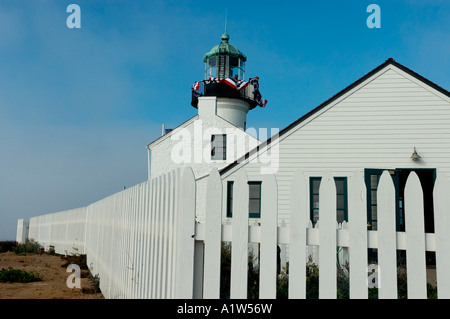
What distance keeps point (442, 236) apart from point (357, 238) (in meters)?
0.65

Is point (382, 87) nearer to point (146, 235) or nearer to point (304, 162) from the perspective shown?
point (304, 162)

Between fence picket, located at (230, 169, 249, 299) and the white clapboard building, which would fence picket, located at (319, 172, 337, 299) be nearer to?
fence picket, located at (230, 169, 249, 299)

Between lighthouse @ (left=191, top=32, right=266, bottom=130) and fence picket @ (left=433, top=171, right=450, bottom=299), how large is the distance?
21.8m

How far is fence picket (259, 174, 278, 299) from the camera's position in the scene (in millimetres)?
3588

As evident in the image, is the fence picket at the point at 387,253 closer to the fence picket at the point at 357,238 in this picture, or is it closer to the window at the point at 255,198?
the fence picket at the point at 357,238

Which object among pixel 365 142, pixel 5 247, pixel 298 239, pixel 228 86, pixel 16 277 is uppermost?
pixel 228 86

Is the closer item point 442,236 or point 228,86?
point 442,236

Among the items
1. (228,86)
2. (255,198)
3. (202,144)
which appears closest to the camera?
(255,198)

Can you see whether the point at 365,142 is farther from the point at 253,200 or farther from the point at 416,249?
the point at 416,249

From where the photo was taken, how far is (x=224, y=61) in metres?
28.3

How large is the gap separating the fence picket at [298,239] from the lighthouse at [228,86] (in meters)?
21.6

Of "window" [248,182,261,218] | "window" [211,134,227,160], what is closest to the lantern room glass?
"window" [211,134,227,160]

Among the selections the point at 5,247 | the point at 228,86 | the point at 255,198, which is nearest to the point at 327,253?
the point at 255,198
